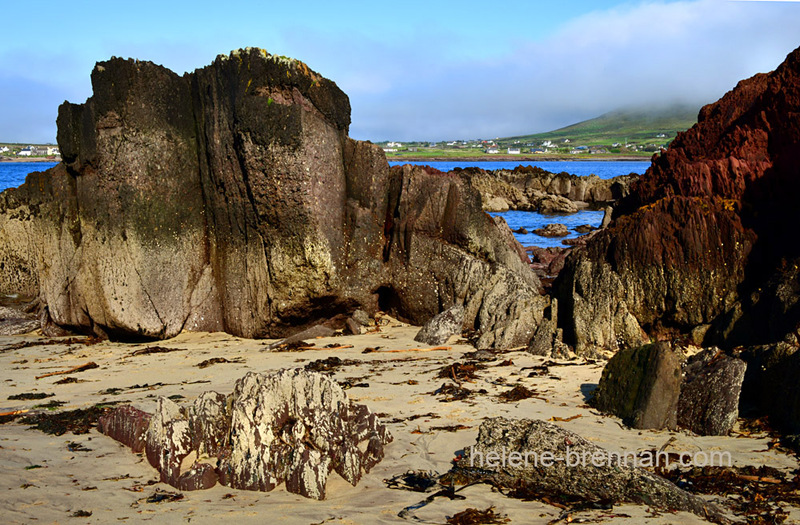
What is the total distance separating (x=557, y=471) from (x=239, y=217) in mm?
6939

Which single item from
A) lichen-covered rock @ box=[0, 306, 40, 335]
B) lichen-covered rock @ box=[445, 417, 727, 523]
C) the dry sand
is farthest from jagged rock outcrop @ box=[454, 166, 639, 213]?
lichen-covered rock @ box=[445, 417, 727, 523]

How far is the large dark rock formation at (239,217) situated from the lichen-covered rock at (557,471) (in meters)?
4.78

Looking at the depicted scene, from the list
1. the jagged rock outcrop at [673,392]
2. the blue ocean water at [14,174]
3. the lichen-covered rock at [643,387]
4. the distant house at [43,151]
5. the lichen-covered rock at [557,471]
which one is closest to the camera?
the lichen-covered rock at [557,471]

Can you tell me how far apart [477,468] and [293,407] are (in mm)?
1406

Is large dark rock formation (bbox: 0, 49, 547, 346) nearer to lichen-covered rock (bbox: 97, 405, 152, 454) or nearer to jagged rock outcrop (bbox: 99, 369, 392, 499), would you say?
lichen-covered rock (bbox: 97, 405, 152, 454)

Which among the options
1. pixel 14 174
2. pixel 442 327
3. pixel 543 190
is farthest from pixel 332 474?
pixel 14 174

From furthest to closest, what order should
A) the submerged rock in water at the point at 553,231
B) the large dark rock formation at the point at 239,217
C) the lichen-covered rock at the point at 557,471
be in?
the submerged rock in water at the point at 553,231
the large dark rock formation at the point at 239,217
the lichen-covered rock at the point at 557,471

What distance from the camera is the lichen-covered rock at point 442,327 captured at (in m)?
9.80

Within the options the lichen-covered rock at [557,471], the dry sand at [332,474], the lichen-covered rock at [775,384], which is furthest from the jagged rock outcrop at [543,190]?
the lichen-covered rock at [557,471]

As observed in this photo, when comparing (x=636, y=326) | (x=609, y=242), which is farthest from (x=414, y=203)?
(x=636, y=326)

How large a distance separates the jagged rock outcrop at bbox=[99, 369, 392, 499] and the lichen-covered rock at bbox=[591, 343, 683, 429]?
213cm

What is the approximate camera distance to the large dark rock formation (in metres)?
10.2

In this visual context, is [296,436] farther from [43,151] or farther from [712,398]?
[43,151]

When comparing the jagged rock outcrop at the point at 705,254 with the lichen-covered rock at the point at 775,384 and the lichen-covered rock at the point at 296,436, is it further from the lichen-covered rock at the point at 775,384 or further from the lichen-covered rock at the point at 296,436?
the lichen-covered rock at the point at 296,436
